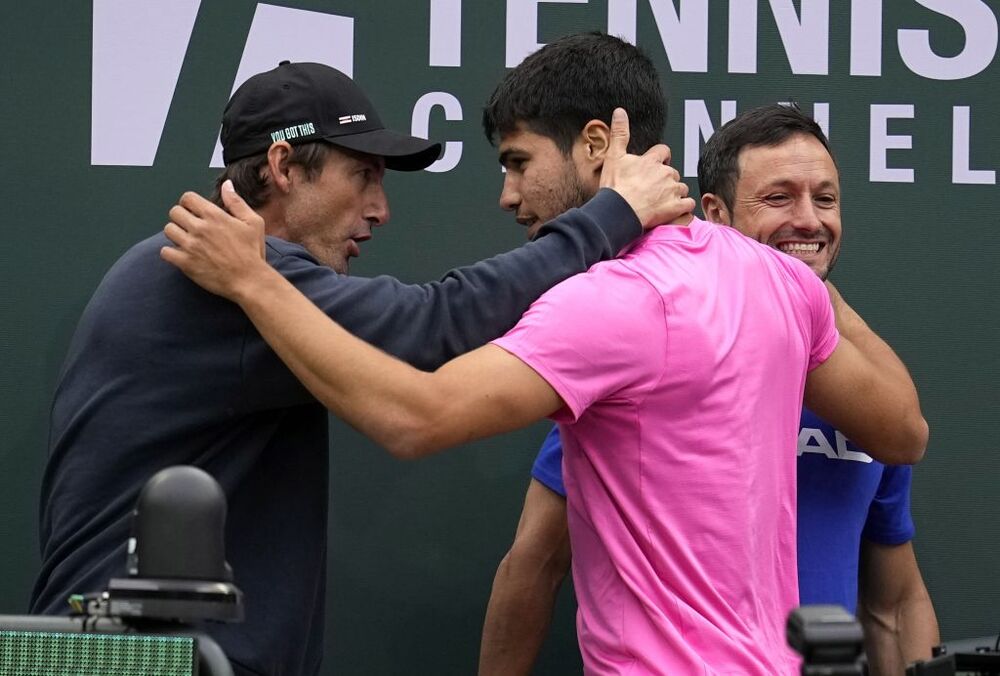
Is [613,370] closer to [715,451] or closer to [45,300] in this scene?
[715,451]

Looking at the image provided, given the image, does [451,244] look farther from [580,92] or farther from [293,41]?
[580,92]

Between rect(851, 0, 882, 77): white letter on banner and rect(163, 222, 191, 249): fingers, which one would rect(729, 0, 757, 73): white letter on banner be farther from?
rect(163, 222, 191, 249): fingers

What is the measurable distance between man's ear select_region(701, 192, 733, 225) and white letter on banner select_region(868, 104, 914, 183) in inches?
18.8

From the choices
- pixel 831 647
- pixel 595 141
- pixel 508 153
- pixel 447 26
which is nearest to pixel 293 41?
pixel 447 26

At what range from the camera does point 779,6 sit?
2738 mm

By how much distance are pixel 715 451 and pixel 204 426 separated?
66cm

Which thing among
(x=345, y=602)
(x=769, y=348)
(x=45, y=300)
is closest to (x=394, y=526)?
(x=345, y=602)

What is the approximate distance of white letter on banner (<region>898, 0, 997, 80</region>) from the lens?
2740 millimetres

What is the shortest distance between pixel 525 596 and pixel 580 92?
0.99 metres

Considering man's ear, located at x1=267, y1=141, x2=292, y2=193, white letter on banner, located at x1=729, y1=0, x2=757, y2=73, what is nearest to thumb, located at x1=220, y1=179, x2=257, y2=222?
man's ear, located at x1=267, y1=141, x2=292, y2=193

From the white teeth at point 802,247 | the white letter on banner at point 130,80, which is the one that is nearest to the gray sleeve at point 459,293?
the white teeth at point 802,247

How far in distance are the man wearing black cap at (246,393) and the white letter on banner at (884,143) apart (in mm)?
961

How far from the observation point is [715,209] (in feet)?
7.98

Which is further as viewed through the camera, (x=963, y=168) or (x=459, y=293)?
(x=963, y=168)
